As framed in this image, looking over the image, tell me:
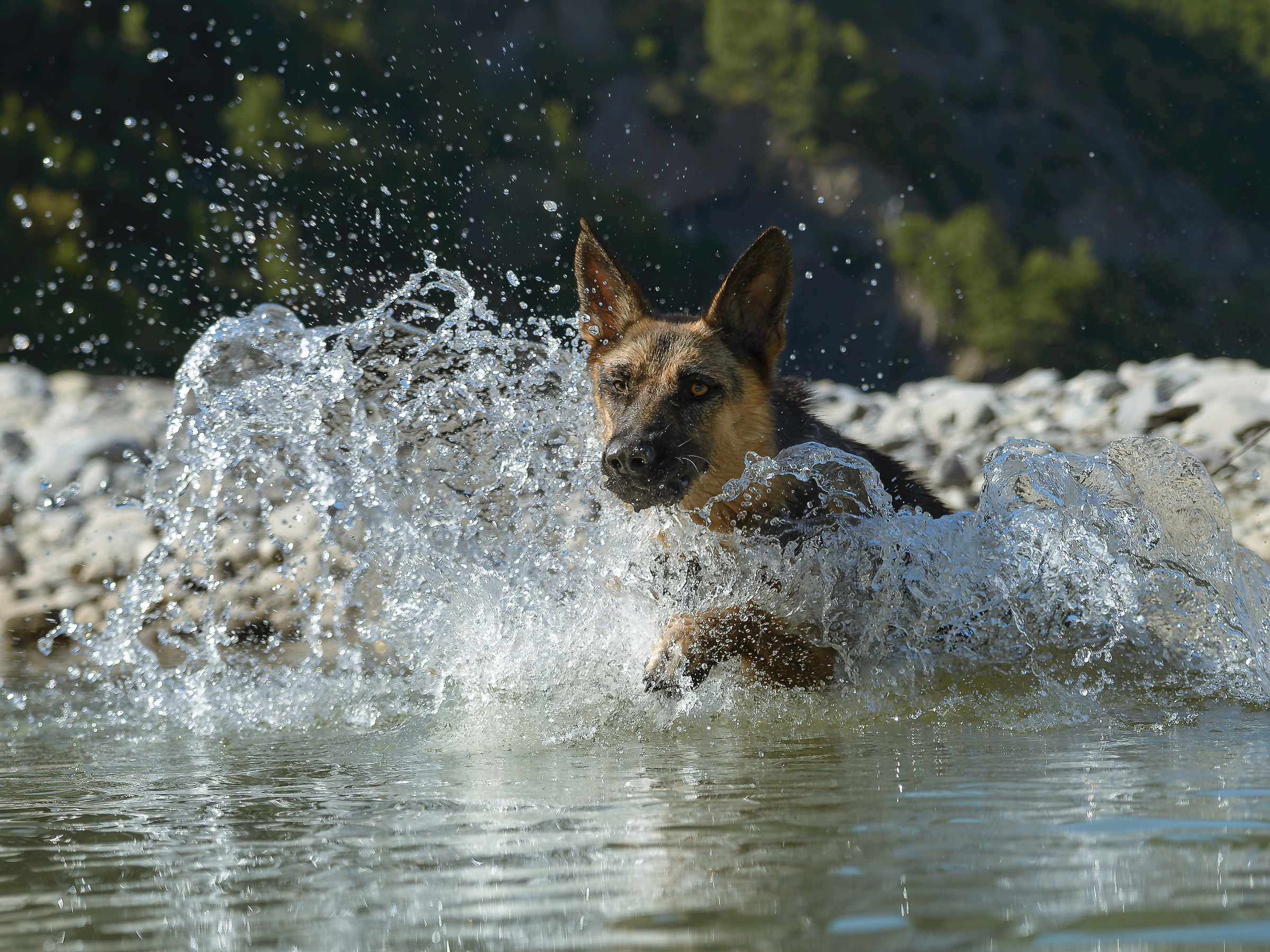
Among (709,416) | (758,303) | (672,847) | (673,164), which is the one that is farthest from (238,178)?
(672,847)

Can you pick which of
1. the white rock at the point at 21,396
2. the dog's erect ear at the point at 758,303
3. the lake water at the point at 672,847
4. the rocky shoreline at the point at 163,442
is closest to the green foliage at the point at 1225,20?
the rocky shoreline at the point at 163,442

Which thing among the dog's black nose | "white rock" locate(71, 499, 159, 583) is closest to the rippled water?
the dog's black nose

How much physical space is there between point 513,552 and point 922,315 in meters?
44.5

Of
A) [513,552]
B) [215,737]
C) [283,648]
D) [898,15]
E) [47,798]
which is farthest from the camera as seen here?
[898,15]

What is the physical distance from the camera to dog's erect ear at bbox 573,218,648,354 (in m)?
5.81

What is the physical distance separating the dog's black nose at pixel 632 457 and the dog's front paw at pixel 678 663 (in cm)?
72

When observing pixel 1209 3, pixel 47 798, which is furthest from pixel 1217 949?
pixel 1209 3

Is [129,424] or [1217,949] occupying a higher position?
[129,424]

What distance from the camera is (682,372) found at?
5469mm

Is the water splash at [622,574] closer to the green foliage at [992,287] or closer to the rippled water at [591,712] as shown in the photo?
the rippled water at [591,712]

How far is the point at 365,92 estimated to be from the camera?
38.8 metres

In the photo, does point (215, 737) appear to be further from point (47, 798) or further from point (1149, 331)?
point (1149, 331)

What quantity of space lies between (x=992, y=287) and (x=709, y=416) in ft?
143

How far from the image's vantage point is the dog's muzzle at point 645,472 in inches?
Result: 197
